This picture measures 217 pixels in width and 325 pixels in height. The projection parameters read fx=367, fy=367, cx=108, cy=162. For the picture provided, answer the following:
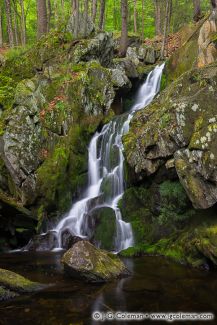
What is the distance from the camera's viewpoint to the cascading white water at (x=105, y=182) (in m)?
13.3

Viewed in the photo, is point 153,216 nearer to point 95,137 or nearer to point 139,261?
point 139,261

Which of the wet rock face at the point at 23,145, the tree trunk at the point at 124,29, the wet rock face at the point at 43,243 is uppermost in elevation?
the tree trunk at the point at 124,29

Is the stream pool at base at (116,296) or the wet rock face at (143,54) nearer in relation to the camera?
the stream pool at base at (116,296)

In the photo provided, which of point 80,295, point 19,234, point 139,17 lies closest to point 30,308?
point 80,295

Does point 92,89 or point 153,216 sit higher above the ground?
point 92,89

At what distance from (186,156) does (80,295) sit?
4.92 m

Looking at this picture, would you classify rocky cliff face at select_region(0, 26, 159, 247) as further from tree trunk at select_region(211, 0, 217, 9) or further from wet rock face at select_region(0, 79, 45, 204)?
tree trunk at select_region(211, 0, 217, 9)

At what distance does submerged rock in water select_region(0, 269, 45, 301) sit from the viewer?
793cm

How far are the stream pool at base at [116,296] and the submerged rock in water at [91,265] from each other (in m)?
0.24

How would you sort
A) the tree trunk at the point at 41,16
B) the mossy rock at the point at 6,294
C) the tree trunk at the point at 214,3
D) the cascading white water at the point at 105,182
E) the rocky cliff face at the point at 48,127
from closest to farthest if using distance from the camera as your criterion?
the mossy rock at the point at 6,294
the cascading white water at the point at 105,182
the rocky cliff face at the point at 48,127
the tree trunk at the point at 214,3
the tree trunk at the point at 41,16

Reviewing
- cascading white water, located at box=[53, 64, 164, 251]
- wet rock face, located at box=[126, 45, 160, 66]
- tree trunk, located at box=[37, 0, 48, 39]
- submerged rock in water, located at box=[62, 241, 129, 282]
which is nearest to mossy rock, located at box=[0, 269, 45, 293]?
submerged rock in water, located at box=[62, 241, 129, 282]

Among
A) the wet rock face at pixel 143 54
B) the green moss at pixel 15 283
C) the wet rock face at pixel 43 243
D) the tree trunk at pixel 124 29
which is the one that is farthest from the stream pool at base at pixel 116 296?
the tree trunk at pixel 124 29

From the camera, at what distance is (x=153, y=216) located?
13.0 metres

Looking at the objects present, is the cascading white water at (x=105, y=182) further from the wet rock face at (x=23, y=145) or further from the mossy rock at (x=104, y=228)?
the wet rock face at (x=23, y=145)
